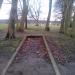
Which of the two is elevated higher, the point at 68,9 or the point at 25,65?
the point at 68,9

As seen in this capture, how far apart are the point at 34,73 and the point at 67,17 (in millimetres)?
20817

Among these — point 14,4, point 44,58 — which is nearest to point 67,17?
point 14,4

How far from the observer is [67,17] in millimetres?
27641

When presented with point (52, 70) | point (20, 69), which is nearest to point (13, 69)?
point (20, 69)

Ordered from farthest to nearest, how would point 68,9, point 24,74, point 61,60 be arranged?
point 68,9 < point 61,60 < point 24,74

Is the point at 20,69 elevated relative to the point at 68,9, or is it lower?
lower

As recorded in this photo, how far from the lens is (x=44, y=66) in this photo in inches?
340

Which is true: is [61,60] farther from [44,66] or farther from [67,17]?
[67,17]

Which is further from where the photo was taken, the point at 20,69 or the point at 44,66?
the point at 44,66

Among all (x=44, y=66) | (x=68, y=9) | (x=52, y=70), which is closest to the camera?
(x=52, y=70)

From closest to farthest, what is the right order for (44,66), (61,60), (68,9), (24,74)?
(24,74), (44,66), (61,60), (68,9)

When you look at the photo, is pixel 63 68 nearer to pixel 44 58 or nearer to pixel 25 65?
pixel 25 65

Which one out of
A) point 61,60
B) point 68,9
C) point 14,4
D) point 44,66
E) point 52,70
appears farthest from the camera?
point 68,9

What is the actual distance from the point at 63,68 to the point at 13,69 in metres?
1.74
